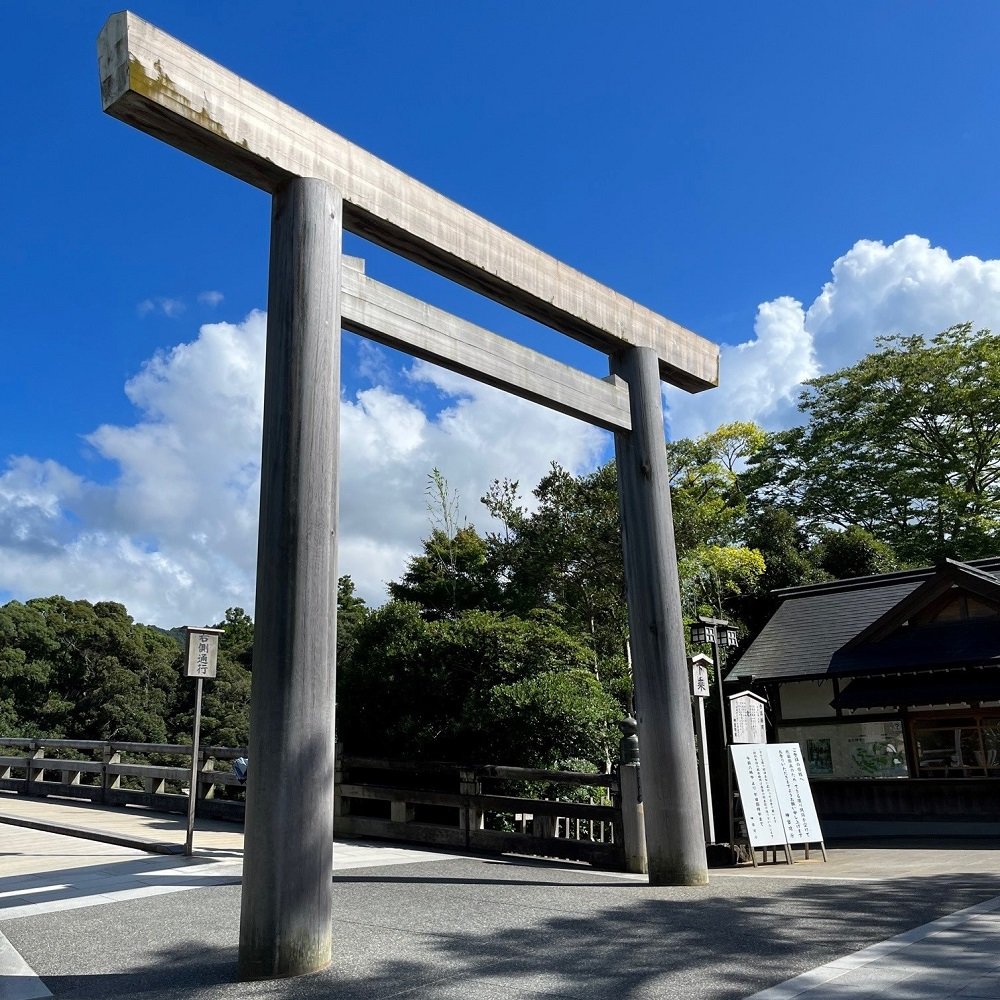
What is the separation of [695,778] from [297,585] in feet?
13.5

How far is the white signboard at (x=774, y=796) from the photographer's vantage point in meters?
9.07

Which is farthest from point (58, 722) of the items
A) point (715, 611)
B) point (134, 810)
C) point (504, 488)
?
point (715, 611)

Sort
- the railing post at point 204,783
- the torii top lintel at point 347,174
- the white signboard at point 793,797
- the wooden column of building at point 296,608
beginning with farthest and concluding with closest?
the railing post at point 204,783, the white signboard at point 793,797, the torii top lintel at point 347,174, the wooden column of building at point 296,608

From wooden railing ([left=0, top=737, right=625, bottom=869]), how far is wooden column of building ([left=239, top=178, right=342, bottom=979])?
4.57 metres

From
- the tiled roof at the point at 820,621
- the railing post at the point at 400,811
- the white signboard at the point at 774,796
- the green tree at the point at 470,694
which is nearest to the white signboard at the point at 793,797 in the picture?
the white signboard at the point at 774,796

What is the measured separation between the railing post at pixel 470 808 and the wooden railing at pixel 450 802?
1 cm

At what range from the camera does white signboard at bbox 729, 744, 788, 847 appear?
29.5 ft

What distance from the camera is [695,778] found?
279 inches

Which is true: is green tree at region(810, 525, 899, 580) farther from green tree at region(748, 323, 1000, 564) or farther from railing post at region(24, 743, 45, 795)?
railing post at region(24, 743, 45, 795)

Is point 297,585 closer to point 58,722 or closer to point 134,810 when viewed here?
point 134,810

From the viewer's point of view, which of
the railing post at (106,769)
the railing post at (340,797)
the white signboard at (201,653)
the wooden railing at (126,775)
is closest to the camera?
Result: the white signboard at (201,653)

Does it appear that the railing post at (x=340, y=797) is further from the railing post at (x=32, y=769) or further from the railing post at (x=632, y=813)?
the railing post at (x=32, y=769)

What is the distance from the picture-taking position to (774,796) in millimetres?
9398

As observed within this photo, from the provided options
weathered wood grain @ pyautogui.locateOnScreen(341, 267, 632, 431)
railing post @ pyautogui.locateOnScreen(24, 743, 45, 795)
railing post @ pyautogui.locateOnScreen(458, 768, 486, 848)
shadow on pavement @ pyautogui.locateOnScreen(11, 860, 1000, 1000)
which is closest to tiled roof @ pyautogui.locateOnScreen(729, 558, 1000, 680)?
railing post @ pyautogui.locateOnScreen(458, 768, 486, 848)
